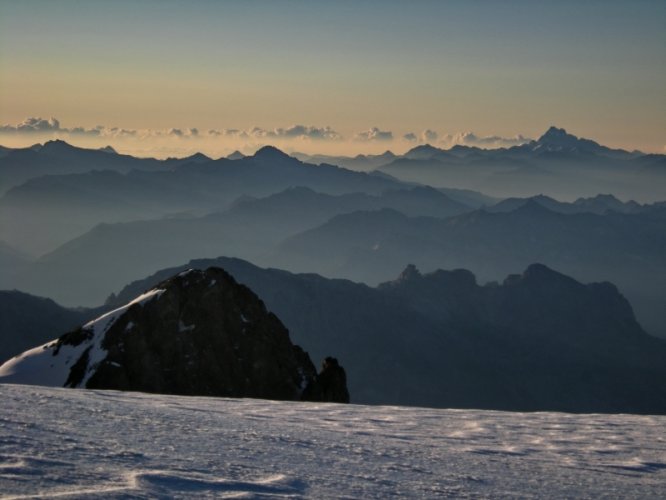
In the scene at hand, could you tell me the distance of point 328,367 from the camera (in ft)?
296

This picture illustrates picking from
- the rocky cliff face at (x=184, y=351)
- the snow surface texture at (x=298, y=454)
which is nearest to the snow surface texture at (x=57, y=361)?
the rocky cliff face at (x=184, y=351)

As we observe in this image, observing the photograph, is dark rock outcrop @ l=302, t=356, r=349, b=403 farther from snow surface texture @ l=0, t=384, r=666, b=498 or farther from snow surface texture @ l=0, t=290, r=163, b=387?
snow surface texture @ l=0, t=384, r=666, b=498

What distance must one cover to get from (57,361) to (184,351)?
13266 mm

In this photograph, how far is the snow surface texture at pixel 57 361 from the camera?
8156 centimetres

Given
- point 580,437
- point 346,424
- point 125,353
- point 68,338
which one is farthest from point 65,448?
point 68,338

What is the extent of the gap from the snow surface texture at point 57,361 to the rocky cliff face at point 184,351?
106mm

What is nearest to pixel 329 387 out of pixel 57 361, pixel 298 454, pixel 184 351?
pixel 184 351

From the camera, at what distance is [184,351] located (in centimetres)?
8919

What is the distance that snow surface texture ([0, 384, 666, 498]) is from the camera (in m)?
19.9

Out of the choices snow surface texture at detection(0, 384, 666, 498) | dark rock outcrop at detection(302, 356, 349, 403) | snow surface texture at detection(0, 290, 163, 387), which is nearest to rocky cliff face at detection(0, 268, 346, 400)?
snow surface texture at detection(0, 290, 163, 387)

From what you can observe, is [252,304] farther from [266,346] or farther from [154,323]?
[154,323]

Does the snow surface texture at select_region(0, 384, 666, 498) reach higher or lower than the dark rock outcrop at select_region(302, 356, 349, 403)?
lower

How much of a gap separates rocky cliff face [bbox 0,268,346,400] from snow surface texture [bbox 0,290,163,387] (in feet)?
0.35

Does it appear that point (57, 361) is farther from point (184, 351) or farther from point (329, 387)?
point (329, 387)
